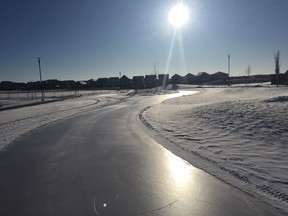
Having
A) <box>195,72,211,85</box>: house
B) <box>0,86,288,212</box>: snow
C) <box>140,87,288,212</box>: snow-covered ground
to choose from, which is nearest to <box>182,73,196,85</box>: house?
<box>195,72,211,85</box>: house

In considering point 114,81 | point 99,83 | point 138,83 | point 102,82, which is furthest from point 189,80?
Answer: point 99,83

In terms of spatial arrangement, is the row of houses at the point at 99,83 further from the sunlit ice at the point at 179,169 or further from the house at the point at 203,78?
the sunlit ice at the point at 179,169

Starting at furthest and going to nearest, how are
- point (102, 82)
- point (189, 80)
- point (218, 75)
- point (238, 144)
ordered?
1. point (102, 82)
2. point (218, 75)
3. point (189, 80)
4. point (238, 144)

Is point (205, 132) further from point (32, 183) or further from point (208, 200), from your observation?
point (32, 183)

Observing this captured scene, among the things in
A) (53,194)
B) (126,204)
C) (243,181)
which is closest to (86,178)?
(53,194)

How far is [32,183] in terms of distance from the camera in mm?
6070

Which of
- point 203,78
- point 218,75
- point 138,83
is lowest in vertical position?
point 138,83

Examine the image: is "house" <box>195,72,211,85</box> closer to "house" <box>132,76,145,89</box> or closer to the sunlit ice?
"house" <box>132,76,145,89</box>

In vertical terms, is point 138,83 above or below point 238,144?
above

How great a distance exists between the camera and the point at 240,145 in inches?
344

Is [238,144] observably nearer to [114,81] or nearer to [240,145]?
[240,145]

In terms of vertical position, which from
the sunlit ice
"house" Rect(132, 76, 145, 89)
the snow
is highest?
"house" Rect(132, 76, 145, 89)

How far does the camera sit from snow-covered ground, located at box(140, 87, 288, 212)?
5688 millimetres

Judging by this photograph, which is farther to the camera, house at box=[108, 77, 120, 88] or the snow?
house at box=[108, 77, 120, 88]
